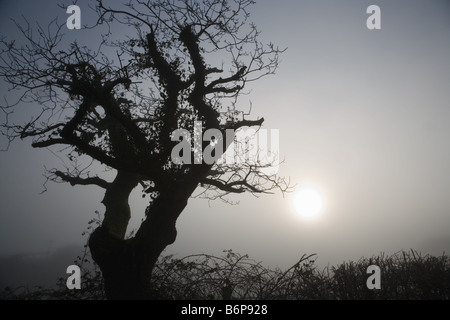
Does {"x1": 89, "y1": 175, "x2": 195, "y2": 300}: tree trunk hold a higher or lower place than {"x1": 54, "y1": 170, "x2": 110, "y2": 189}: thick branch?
lower

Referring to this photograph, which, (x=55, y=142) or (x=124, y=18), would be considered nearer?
(x=55, y=142)

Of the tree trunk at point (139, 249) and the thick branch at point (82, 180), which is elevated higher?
the thick branch at point (82, 180)

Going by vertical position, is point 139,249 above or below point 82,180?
below

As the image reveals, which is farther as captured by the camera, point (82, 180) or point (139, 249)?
point (82, 180)

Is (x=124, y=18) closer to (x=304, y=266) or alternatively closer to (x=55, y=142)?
(x=55, y=142)

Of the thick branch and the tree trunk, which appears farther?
the thick branch

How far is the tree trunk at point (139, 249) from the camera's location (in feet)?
19.1

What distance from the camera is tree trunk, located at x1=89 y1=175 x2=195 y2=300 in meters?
5.81

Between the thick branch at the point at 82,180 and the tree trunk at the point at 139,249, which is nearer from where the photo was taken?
the tree trunk at the point at 139,249

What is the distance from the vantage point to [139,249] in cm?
630
